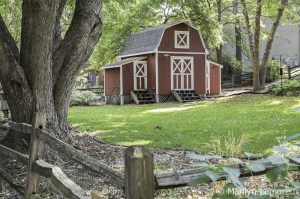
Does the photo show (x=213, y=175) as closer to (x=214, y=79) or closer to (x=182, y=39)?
(x=182, y=39)

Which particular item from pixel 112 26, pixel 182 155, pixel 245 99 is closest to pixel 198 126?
pixel 182 155

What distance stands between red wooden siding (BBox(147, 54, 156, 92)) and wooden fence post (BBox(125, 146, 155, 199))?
887 inches

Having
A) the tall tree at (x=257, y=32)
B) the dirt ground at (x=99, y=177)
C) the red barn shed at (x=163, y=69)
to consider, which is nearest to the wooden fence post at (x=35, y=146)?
the dirt ground at (x=99, y=177)

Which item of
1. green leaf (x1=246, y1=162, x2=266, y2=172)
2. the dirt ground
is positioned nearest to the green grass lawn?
the dirt ground

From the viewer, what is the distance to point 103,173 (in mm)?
2961

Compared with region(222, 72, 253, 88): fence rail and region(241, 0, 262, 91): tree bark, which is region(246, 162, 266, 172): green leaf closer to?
region(241, 0, 262, 91): tree bark

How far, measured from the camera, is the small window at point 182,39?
2522 centimetres

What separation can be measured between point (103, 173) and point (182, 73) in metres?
22.8

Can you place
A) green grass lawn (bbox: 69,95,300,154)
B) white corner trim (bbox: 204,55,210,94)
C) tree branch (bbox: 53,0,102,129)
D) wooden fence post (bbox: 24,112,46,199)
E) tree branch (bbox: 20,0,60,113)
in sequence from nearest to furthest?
wooden fence post (bbox: 24,112,46,199) → tree branch (bbox: 20,0,60,113) → tree branch (bbox: 53,0,102,129) → green grass lawn (bbox: 69,95,300,154) → white corner trim (bbox: 204,55,210,94)

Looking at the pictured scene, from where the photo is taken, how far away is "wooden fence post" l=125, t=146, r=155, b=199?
7.28 feet

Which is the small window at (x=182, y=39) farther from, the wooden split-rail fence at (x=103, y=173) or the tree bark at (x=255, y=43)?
the wooden split-rail fence at (x=103, y=173)

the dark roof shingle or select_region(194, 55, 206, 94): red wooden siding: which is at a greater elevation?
the dark roof shingle

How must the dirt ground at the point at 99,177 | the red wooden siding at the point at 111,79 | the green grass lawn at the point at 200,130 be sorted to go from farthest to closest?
the red wooden siding at the point at 111,79, the green grass lawn at the point at 200,130, the dirt ground at the point at 99,177

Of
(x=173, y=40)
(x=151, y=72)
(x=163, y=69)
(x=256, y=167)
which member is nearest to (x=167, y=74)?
(x=163, y=69)
